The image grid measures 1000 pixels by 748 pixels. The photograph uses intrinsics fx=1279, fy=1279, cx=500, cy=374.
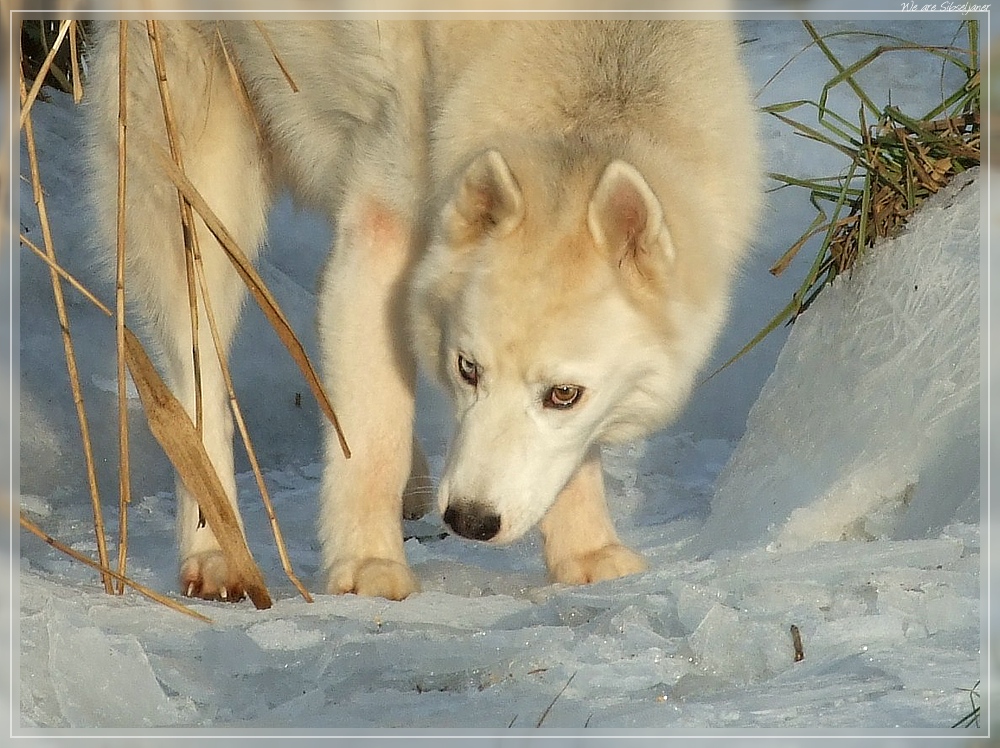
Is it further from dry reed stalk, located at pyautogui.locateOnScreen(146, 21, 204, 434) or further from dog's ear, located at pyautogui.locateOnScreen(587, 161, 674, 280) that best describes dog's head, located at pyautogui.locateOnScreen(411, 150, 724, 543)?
dry reed stalk, located at pyautogui.locateOnScreen(146, 21, 204, 434)

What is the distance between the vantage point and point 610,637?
2.79 metres

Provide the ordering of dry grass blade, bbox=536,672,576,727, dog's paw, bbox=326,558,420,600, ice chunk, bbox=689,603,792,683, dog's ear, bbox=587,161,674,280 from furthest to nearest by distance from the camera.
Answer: dog's paw, bbox=326,558,420,600
dog's ear, bbox=587,161,674,280
ice chunk, bbox=689,603,792,683
dry grass blade, bbox=536,672,576,727

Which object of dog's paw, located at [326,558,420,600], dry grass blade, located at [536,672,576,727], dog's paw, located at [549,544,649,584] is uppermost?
dog's paw, located at [549,544,649,584]

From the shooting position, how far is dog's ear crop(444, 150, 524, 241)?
3090 mm

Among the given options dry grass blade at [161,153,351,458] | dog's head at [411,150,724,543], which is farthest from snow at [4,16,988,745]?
dry grass blade at [161,153,351,458]

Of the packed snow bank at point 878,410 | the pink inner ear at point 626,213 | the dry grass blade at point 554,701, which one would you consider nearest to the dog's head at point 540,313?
the pink inner ear at point 626,213

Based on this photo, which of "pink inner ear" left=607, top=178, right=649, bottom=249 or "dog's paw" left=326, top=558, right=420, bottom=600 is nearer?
"pink inner ear" left=607, top=178, right=649, bottom=249

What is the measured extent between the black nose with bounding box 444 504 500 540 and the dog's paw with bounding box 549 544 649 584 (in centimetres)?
62

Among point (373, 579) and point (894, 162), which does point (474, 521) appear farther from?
point (894, 162)

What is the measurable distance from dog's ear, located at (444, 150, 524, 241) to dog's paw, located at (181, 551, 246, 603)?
3.99ft

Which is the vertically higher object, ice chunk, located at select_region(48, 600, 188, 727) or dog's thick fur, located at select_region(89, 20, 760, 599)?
dog's thick fur, located at select_region(89, 20, 760, 599)

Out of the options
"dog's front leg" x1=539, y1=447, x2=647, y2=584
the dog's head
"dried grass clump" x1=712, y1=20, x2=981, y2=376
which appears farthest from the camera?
"dried grass clump" x1=712, y1=20, x2=981, y2=376

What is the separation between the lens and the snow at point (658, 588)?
2.55m

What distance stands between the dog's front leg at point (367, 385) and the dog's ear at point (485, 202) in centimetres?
44
